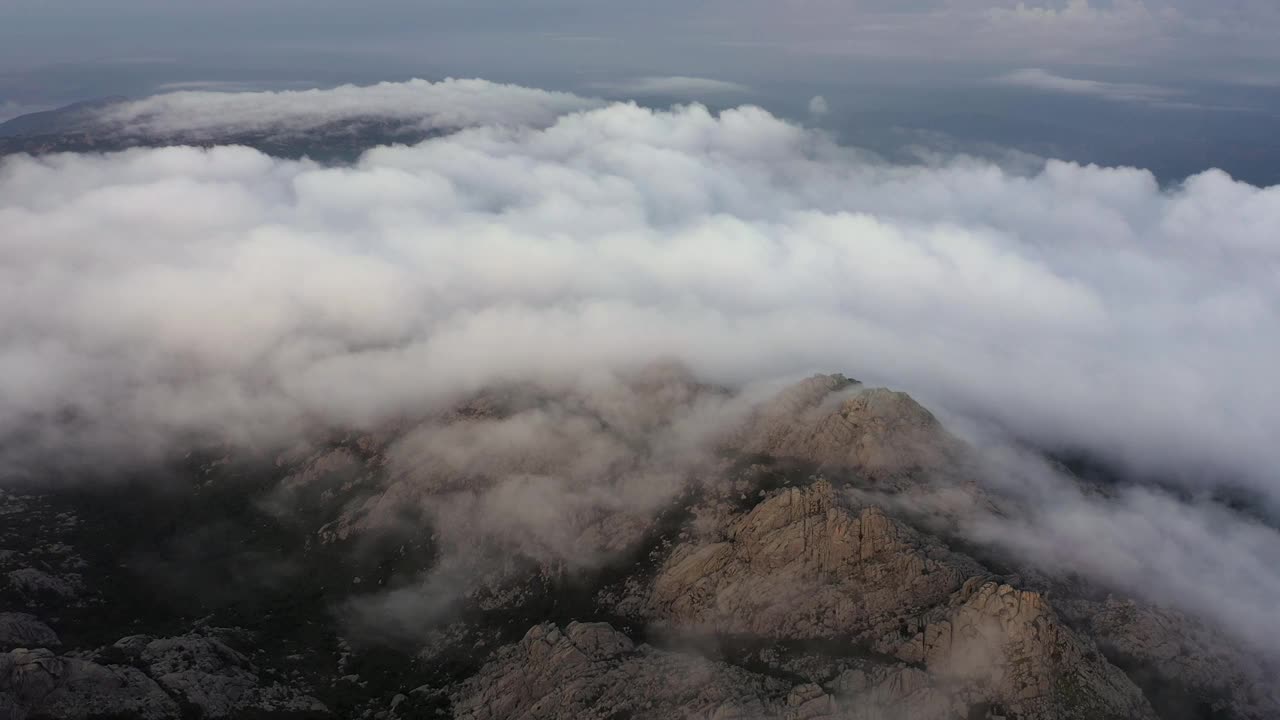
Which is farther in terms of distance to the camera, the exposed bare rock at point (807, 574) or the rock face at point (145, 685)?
the exposed bare rock at point (807, 574)

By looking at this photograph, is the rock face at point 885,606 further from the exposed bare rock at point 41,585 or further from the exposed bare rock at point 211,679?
the exposed bare rock at point 41,585

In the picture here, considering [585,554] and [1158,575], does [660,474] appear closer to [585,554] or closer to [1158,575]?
[585,554]

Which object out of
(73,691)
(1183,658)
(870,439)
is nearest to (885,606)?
(1183,658)

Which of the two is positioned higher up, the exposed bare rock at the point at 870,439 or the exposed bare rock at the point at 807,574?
the exposed bare rock at the point at 870,439

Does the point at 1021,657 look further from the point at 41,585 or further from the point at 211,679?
the point at 41,585

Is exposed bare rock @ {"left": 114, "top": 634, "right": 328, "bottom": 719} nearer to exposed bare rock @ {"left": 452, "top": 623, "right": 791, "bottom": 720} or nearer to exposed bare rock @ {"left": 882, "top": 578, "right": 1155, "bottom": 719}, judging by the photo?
exposed bare rock @ {"left": 452, "top": 623, "right": 791, "bottom": 720}

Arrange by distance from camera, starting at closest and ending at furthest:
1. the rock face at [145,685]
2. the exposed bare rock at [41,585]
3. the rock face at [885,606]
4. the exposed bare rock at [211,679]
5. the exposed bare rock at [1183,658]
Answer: the rock face at [145,685], the rock face at [885,606], the exposed bare rock at [1183,658], the exposed bare rock at [211,679], the exposed bare rock at [41,585]

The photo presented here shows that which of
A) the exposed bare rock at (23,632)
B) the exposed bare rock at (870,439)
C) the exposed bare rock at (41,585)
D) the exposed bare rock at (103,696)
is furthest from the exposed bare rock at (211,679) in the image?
the exposed bare rock at (870,439)
